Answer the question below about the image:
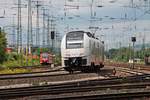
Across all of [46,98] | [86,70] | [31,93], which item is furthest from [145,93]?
[86,70]

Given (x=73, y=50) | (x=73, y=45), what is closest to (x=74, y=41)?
(x=73, y=45)

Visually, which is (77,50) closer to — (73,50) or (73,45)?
(73,50)

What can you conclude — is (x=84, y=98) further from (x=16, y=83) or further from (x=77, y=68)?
(x=77, y=68)

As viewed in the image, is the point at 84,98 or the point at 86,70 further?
the point at 86,70

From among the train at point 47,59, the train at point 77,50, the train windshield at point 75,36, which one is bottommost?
the train at point 47,59

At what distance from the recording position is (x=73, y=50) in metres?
31.8

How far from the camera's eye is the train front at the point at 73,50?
31.8 m

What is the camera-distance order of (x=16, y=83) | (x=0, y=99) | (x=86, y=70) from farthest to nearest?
(x=86, y=70), (x=16, y=83), (x=0, y=99)

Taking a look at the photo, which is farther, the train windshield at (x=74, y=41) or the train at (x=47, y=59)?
the train at (x=47, y=59)

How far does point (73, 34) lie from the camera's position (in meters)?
32.4

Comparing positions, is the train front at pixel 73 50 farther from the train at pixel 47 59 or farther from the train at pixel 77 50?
the train at pixel 47 59

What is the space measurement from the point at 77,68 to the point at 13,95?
1704cm

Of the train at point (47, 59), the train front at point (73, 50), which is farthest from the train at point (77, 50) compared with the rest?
the train at point (47, 59)

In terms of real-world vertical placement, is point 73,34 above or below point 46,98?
above
